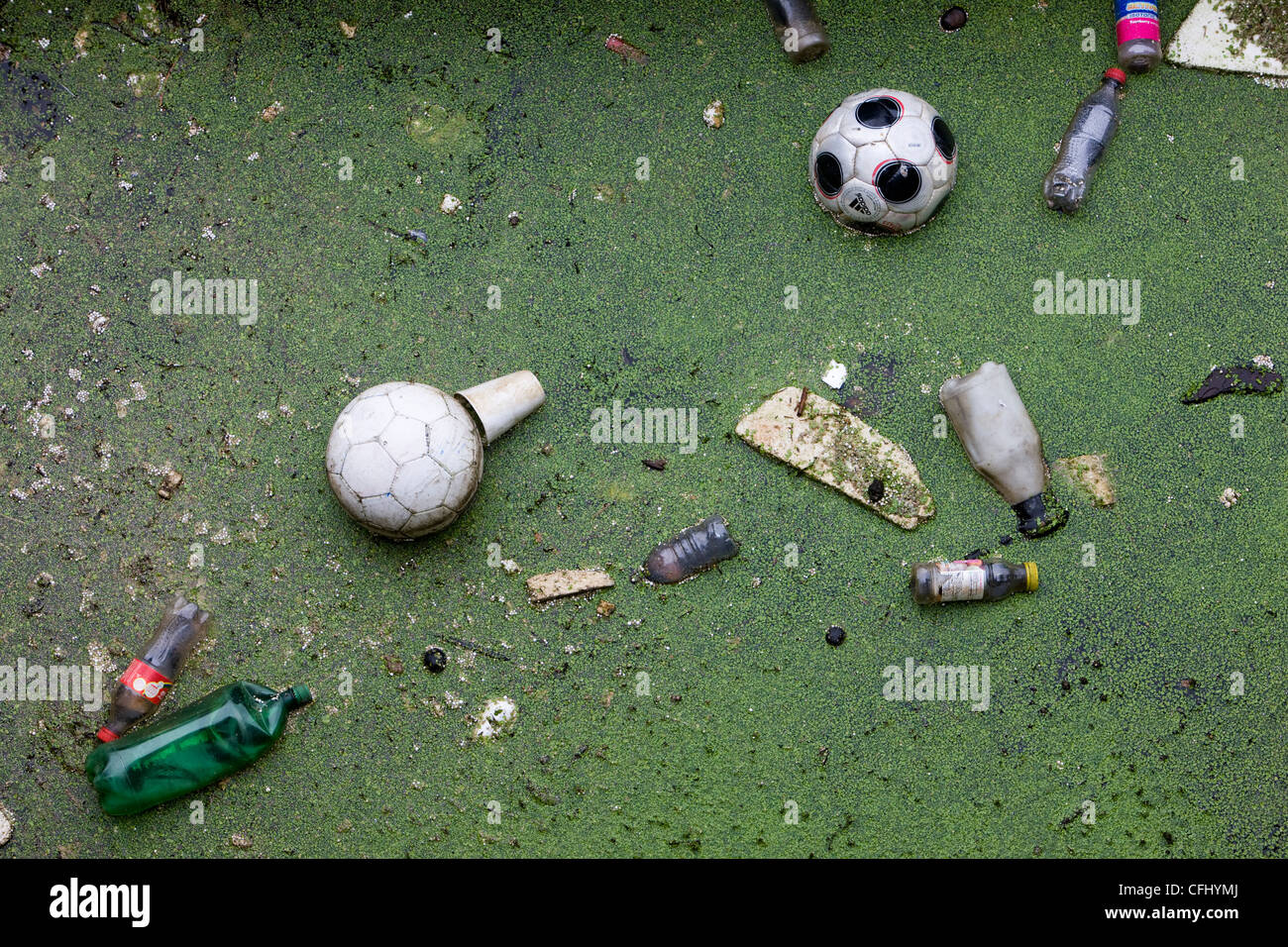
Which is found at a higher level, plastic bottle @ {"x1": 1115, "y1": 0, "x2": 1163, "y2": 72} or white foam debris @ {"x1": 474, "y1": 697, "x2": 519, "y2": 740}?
plastic bottle @ {"x1": 1115, "y1": 0, "x2": 1163, "y2": 72}

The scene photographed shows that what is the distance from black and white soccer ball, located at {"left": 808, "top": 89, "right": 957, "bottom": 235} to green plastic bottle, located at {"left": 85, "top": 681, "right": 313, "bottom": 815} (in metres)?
Result: 2.58

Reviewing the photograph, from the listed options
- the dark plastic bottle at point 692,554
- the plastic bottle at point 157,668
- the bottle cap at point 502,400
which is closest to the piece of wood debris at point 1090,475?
the dark plastic bottle at point 692,554

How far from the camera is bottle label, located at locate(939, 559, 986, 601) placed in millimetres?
3727

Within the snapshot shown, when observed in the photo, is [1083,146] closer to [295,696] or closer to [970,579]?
[970,579]

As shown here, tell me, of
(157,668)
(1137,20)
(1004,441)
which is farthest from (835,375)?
(157,668)

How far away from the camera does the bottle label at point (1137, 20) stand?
384 centimetres

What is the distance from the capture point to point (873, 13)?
3.97 metres

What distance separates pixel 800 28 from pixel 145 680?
3.28 metres

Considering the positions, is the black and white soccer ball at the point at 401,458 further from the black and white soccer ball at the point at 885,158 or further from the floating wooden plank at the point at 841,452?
the black and white soccer ball at the point at 885,158

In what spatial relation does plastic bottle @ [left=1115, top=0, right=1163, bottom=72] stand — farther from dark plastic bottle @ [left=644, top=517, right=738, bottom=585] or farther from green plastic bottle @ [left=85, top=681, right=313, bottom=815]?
green plastic bottle @ [left=85, top=681, right=313, bottom=815]

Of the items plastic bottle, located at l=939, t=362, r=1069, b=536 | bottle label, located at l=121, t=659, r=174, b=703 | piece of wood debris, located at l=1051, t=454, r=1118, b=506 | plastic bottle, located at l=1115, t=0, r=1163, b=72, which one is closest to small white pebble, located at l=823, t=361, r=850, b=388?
plastic bottle, located at l=939, t=362, r=1069, b=536

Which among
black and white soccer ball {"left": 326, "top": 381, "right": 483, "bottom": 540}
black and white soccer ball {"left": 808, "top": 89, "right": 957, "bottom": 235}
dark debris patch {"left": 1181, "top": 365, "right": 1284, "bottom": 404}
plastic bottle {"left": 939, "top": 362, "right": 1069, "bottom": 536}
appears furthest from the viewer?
dark debris patch {"left": 1181, "top": 365, "right": 1284, "bottom": 404}

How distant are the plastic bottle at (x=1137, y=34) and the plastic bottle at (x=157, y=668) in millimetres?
3871

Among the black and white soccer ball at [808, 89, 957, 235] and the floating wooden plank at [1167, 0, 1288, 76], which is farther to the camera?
the floating wooden plank at [1167, 0, 1288, 76]
